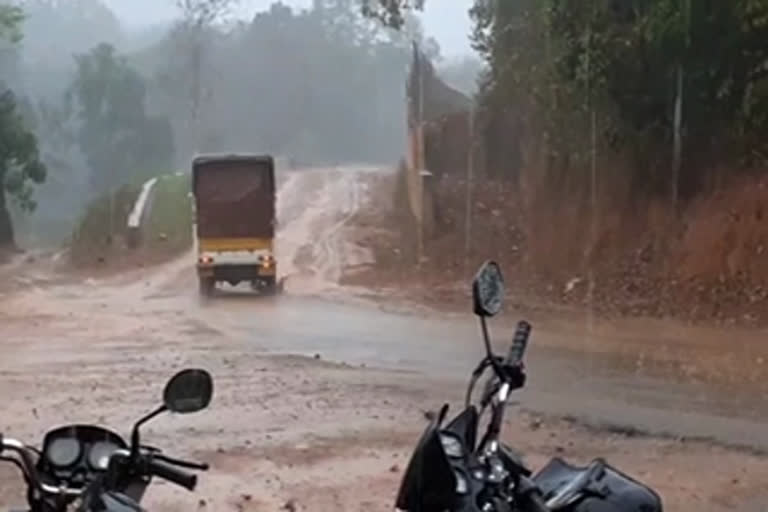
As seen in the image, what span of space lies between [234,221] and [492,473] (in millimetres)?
26887

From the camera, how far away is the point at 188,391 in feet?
12.0

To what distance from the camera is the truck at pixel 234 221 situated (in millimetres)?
29656

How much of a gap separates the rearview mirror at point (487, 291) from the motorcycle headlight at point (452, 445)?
17.0 inches

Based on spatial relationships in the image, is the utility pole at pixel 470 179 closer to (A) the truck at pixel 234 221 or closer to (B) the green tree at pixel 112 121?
(A) the truck at pixel 234 221

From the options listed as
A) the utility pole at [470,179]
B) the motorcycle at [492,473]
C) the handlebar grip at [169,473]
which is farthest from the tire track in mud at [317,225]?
the handlebar grip at [169,473]

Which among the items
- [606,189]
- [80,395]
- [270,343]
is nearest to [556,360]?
[270,343]

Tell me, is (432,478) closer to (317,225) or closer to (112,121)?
(317,225)

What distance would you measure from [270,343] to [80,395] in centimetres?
572

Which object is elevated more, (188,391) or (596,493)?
(188,391)

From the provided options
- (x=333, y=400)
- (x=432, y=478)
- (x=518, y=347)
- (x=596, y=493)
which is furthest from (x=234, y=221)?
(x=432, y=478)

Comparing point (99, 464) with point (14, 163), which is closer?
point (99, 464)

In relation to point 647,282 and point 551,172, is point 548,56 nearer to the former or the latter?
point 551,172

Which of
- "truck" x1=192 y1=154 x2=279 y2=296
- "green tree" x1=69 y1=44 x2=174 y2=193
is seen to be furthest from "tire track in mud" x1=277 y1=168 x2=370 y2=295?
"green tree" x1=69 y1=44 x2=174 y2=193

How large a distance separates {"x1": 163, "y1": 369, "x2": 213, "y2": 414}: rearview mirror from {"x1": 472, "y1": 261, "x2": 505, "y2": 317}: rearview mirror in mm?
758
